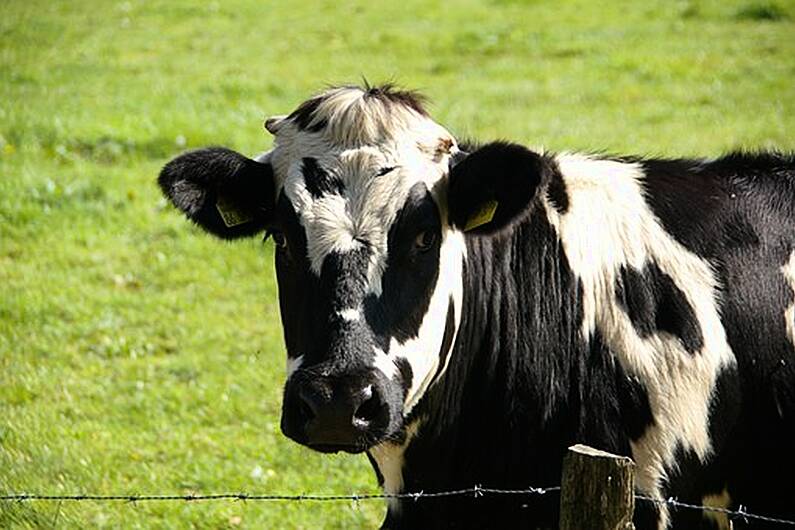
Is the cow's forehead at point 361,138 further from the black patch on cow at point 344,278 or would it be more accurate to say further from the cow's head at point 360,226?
the black patch on cow at point 344,278

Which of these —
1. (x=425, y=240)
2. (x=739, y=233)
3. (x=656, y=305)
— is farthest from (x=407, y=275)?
(x=739, y=233)

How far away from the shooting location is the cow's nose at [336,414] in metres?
4.21

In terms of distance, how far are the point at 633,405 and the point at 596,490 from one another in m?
1.45

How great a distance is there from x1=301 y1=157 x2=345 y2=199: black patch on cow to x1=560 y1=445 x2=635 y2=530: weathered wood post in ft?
5.01

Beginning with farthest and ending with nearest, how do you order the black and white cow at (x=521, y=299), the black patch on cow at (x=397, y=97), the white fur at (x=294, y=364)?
the black patch on cow at (x=397, y=97)
the black and white cow at (x=521, y=299)
the white fur at (x=294, y=364)

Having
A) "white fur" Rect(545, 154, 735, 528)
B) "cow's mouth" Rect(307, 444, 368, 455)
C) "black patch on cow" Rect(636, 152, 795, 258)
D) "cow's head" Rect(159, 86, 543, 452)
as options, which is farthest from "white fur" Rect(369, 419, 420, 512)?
"black patch on cow" Rect(636, 152, 795, 258)

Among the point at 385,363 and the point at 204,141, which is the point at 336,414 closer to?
the point at 385,363

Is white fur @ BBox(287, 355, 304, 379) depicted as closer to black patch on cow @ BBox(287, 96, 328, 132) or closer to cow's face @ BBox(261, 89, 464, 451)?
cow's face @ BBox(261, 89, 464, 451)

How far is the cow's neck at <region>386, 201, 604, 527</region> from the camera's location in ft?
15.8

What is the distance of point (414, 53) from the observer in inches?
712

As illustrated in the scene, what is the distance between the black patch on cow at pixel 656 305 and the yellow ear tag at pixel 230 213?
52.6 inches

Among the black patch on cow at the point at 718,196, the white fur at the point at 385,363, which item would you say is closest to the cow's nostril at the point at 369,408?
the white fur at the point at 385,363

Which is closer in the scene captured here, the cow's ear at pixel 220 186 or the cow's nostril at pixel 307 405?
the cow's nostril at pixel 307 405

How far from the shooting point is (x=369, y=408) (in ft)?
14.2
